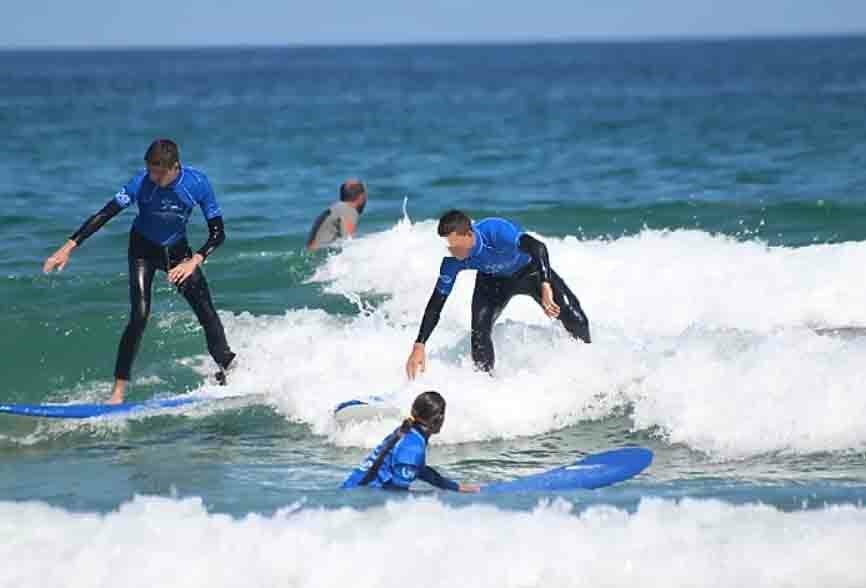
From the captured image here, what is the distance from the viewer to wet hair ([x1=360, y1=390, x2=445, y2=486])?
8.02 m

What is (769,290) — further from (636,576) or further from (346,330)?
(636,576)

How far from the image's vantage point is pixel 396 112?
2287 inches

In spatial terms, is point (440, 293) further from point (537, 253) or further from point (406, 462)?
point (406, 462)

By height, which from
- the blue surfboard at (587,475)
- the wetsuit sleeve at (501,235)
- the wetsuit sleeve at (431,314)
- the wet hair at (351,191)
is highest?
the wet hair at (351,191)

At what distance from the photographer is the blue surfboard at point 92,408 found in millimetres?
10555

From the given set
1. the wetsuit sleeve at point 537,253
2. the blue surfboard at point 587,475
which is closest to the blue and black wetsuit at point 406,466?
the blue surfboard at point 587,475

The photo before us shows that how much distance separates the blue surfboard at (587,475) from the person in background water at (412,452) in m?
0.52

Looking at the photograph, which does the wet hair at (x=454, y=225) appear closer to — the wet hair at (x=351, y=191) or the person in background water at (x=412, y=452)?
the person in background water at (x=412, y=452)

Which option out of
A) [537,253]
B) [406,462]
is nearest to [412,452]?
[406,462]

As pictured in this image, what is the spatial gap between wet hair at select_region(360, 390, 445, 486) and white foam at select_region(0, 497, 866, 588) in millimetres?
307

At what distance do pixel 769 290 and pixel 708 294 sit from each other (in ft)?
2.02

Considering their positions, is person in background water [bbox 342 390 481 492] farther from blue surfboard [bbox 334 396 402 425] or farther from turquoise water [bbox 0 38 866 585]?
blue surfboard [bbox 334 396 402 425]

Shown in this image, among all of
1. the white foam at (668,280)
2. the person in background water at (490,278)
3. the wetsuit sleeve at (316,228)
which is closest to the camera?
the person in background water at (490,278)

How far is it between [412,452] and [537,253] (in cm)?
246
